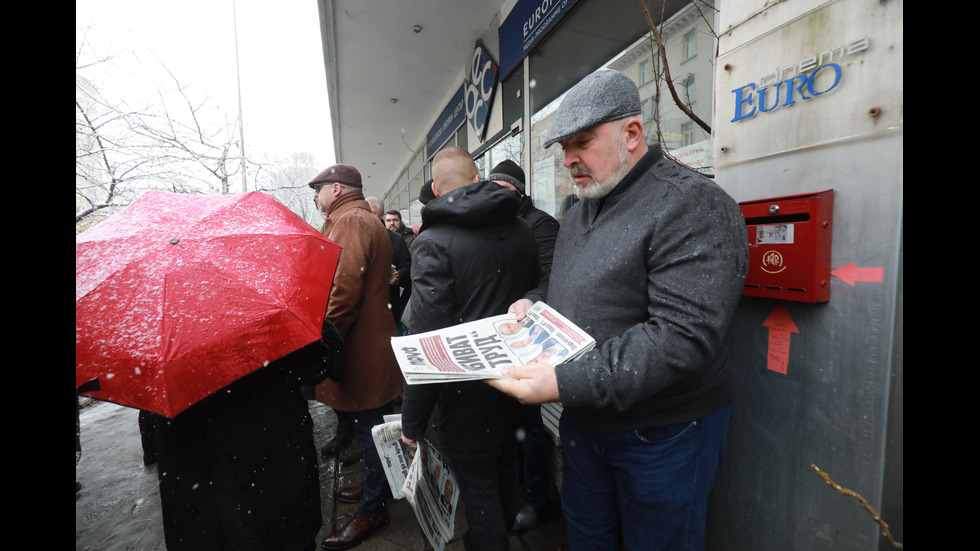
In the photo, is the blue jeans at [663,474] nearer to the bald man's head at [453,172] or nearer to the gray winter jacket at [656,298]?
the gray winter jacket at [656,298]

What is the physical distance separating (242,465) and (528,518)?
1712mm

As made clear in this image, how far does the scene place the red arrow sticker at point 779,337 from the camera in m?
1.41

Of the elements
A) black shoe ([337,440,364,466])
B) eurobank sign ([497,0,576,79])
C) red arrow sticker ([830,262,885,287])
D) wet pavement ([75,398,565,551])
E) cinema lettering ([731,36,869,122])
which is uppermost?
eurobank sign ([497,0,576,79])

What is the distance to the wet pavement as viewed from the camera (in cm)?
237

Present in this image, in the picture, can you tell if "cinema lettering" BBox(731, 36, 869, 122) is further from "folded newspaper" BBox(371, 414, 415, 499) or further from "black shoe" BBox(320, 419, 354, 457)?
"black shoe" BBox(320, 419, 354, 457)

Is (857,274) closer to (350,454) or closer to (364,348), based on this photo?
(364,348)

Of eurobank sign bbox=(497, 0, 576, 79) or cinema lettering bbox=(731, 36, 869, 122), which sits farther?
eurobank sign bbox=(497, 0, 576, 79)

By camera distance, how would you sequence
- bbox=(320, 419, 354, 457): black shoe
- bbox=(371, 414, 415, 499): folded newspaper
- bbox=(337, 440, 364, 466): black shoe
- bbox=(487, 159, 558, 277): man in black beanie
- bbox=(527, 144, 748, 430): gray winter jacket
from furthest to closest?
bbox=(320, 419, 354, 457): black shoe
bbox=(337, 440, 364, 466): black shoe
bbox=(487, 159, 558, 277): man in black beanie
bbox=(371, 414, 415, 499): folded newspaper
bbox=(527, 144, 748, 430): gray winter jacket

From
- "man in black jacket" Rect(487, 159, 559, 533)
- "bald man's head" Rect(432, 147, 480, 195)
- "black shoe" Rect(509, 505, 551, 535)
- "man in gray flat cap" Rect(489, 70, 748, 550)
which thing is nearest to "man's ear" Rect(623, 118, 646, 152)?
"man in gray flat cap" Rect(489, 70, 748, 550)

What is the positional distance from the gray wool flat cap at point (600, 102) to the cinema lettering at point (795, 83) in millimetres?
549

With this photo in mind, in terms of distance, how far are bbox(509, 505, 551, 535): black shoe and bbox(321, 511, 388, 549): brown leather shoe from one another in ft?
2.67

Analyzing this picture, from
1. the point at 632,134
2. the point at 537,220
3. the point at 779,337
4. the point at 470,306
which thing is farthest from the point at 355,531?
the point at 632,134

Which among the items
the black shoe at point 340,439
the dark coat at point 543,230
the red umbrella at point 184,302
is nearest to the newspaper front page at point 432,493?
the red umbrella at point 184,302
